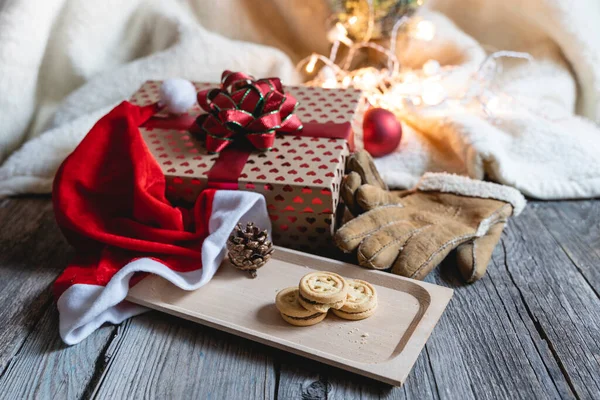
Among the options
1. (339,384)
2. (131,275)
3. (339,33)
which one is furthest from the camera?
(339,33)

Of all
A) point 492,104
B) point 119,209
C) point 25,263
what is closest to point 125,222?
point 119,209

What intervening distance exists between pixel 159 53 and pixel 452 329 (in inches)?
45.0

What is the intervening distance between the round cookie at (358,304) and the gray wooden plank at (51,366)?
1.23 feet

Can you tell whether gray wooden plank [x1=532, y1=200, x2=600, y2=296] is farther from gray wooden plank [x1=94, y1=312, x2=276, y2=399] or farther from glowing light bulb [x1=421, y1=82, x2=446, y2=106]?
gray wooden plank [x1=94, y1=312, x2=276, y2=399]

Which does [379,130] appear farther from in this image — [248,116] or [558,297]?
[558,297]

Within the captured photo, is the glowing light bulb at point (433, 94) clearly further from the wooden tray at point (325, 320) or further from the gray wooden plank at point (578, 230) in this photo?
the wooden tray at point (325, 320)

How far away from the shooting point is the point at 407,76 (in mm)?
1590

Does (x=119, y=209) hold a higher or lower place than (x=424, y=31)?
lower

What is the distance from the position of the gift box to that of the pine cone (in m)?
0.10

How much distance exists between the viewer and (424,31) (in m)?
1.66

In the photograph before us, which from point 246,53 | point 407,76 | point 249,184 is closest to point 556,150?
point 407,76

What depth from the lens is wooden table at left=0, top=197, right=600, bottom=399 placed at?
0.83 metres

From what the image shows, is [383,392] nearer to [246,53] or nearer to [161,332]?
[161,332]

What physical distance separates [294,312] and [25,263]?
56 centimetres
